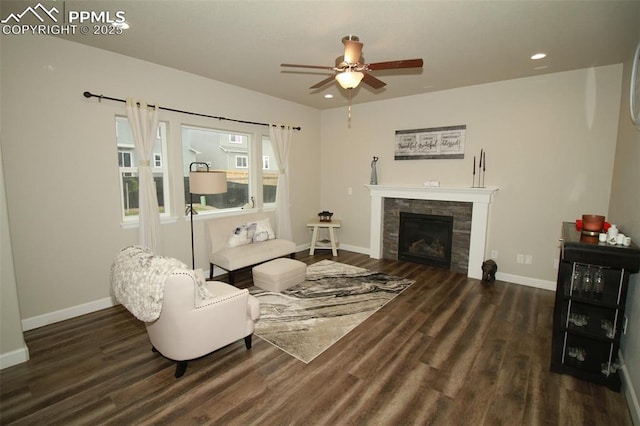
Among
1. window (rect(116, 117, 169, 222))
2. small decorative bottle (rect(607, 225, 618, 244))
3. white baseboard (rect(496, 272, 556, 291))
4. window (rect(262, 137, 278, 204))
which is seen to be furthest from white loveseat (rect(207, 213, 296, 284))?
small decorative bottle (rect(607, 225, 618, 244))

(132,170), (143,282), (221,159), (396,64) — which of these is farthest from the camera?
(221,159)

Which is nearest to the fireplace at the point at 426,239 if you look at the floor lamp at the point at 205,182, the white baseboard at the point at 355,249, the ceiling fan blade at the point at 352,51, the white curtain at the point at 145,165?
the white baseboard at the point at 355,249

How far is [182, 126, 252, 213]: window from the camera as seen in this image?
173 inches

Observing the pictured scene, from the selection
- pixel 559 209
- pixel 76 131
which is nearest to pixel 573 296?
pixel 559 209

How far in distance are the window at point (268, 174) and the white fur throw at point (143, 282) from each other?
333cm

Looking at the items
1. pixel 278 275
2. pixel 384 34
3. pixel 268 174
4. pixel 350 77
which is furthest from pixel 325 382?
pixel 268 174

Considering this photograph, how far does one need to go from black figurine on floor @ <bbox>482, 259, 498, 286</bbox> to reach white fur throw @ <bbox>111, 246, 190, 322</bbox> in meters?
4.12

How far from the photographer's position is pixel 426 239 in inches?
209

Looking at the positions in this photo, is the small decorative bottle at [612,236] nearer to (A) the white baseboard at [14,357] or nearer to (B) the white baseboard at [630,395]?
(B) the white baseboard at [630,395]

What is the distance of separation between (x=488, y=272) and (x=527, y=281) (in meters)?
0.54

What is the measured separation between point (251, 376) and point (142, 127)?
120 inches

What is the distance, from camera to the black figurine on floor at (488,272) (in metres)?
4.46

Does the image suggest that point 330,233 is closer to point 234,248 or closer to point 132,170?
point 234,248

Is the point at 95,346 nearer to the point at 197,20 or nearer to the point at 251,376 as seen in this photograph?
the point at 251,376
